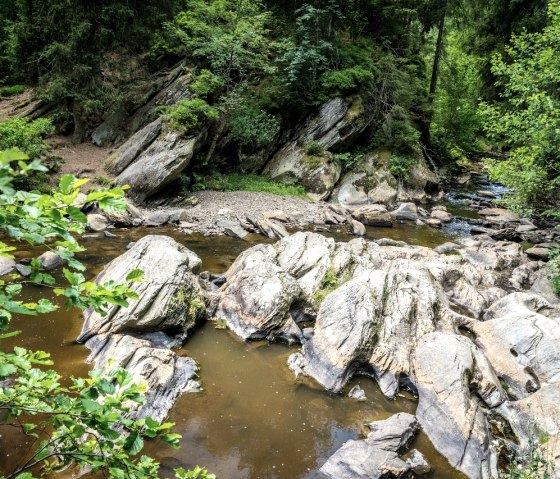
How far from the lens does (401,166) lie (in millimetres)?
22000

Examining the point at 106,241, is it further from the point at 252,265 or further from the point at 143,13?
the point at 143,13

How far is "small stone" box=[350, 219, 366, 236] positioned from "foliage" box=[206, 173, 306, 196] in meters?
4.42

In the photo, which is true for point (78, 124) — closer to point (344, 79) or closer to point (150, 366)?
point (344, 79)

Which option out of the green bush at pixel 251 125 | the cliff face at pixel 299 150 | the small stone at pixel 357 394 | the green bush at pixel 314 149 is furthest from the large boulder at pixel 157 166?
the small stone at pixel 357 394

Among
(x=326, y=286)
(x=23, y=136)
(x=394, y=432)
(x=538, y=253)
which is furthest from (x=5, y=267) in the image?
(x=538, y=253)

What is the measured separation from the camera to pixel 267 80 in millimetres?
21578

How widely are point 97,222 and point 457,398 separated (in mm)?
12500

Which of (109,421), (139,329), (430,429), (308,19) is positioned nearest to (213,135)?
(308,19)

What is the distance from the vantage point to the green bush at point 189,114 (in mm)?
16797

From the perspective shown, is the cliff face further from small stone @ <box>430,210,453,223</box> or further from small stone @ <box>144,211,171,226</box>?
small stone @ <box>430,210,453,223</box>

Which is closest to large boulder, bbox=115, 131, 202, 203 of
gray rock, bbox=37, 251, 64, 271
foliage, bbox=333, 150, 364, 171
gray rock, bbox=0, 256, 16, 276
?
gray rock, bbox=37, 251, 64, 271

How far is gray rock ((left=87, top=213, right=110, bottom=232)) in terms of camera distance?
44.1ft

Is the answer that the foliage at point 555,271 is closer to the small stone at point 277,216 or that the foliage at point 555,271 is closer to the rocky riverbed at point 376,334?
the rocky riverbed at point 376,334

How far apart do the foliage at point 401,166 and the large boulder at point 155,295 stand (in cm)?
1585
